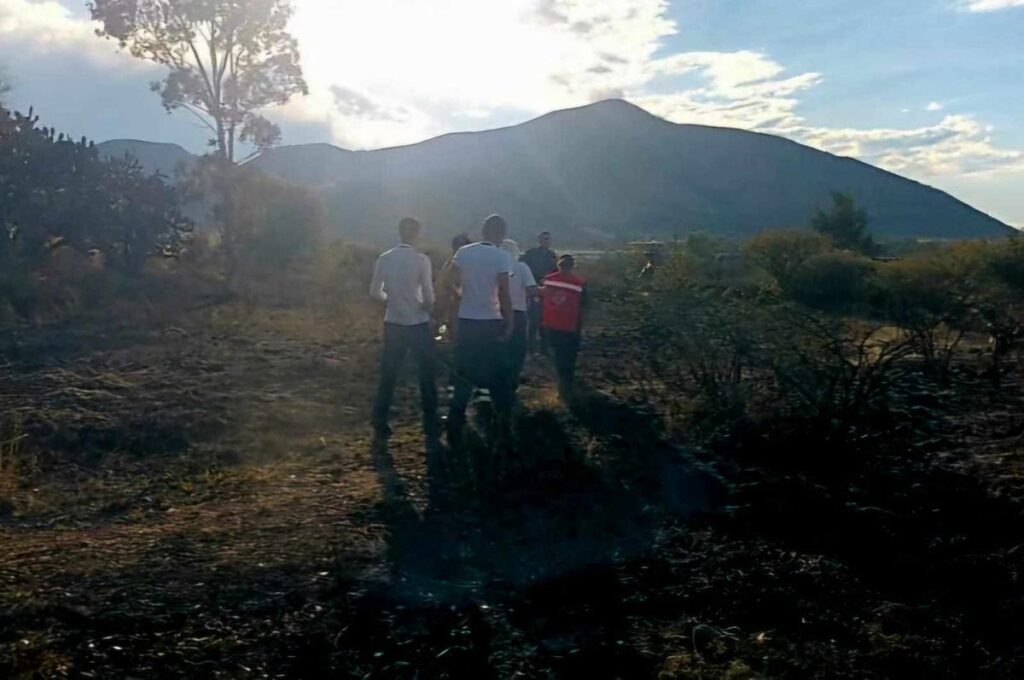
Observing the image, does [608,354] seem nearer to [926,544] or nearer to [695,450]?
[695,450]

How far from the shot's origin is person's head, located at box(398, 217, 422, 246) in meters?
7.88

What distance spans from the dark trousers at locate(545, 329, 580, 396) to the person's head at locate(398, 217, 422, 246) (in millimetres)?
2288

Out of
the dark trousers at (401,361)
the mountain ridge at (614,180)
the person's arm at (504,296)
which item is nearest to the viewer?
the person's arm at (504,296)

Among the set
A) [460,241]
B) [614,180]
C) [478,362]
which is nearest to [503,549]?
[478,362]

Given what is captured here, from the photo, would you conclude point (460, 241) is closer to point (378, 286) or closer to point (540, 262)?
point (540, 262)

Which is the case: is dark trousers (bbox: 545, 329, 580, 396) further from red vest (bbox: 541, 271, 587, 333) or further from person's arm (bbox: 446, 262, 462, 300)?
person's arm (bbox: 446, 262, 462, 300)

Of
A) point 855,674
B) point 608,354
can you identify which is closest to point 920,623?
point 855,674

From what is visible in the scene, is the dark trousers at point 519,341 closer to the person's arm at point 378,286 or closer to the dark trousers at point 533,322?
the dark trousers at point 533,322

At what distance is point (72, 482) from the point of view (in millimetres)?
7047

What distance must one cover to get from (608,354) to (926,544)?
8044mm

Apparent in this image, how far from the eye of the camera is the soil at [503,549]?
13.4ft

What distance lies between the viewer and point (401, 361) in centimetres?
826

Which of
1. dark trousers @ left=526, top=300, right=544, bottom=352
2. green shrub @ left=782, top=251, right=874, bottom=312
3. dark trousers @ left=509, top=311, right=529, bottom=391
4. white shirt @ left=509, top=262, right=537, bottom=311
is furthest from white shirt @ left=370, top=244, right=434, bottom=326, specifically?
green shrub @ left=782, top=251, right=874, bottom=312

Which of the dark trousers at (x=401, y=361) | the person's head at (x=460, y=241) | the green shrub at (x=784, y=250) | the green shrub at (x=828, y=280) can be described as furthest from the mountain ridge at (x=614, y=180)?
the dark trousers at (x=401, y=361)
